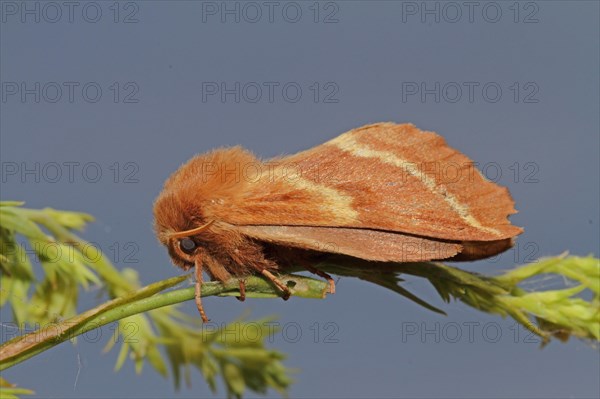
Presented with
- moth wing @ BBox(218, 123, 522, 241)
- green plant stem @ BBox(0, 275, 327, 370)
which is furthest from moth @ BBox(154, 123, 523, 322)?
green plant stem @ BBox(0, 275, 327, 370)

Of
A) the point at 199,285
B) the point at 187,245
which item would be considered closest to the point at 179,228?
the point at 187,245

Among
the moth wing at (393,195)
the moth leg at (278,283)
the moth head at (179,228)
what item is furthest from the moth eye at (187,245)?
the moth leg at (278,283)

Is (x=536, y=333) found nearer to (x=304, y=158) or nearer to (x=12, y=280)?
(x=304, y=158)

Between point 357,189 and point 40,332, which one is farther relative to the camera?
point 357,189

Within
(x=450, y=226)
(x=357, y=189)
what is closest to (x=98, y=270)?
(x=357, y=189)

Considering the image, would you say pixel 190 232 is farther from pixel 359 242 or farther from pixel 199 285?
pixel 359 242

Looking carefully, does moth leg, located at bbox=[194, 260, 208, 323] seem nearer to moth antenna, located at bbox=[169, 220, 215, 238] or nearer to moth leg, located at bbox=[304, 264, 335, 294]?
moth antenna, located at bbox=[169, 220, 215, 238]

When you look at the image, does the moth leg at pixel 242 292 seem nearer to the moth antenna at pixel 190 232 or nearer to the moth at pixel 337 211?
the moth at pixel 337 211
